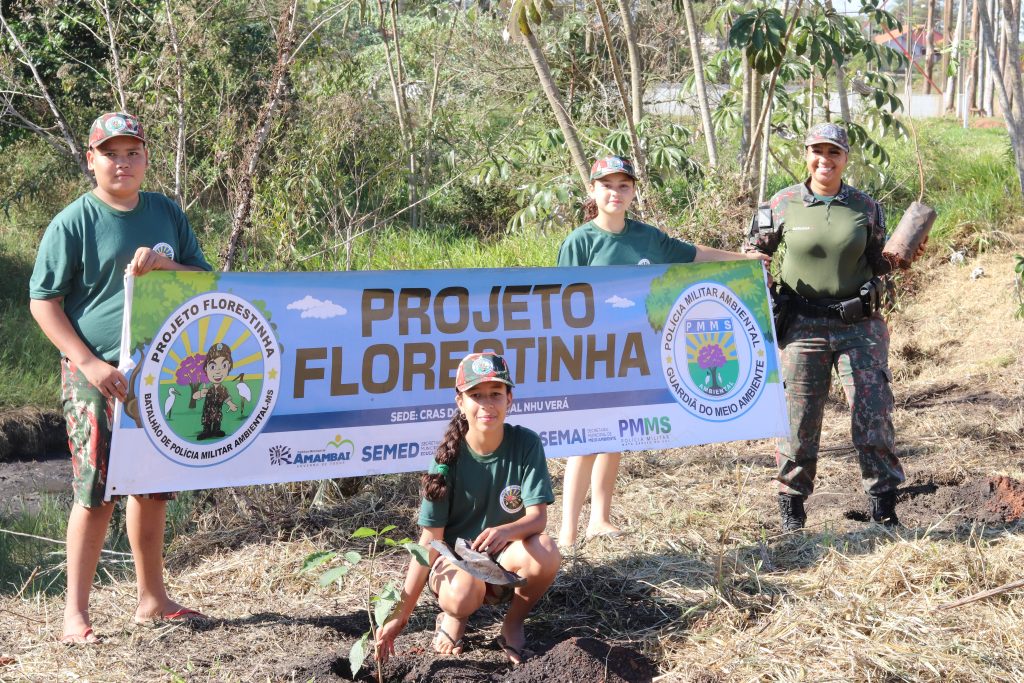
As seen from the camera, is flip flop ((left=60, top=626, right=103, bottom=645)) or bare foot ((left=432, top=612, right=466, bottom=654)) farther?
flip flop ((left=60, top=626, right=103, bottom=645))

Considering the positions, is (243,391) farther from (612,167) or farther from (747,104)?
(747,104)

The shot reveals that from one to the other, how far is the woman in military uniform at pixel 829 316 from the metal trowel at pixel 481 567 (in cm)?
186

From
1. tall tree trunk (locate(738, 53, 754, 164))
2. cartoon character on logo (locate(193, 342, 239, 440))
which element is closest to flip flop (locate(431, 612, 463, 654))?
cartoon character on logo (locate(193, 342, 239, 440))

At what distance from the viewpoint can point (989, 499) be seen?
215 inches

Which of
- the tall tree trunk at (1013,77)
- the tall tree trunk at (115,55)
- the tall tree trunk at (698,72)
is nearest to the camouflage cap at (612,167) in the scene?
the tall tree trunk at (1013,77)

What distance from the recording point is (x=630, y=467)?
662cm

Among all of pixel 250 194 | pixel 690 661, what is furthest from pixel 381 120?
pixel 690 661

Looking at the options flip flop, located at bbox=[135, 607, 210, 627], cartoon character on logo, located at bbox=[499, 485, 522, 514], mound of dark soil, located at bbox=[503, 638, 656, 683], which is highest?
cartoon character on logo, located at bbox=[499, 485, 522, 514]

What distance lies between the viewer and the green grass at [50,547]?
5.55m

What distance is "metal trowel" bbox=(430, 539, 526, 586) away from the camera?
143 inches

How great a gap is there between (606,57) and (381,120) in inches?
131

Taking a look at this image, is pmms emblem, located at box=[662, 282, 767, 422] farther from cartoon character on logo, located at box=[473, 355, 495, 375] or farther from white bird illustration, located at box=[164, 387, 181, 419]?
white bird illustration, located at box=[164, 387, 181, 419]

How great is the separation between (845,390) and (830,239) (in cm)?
67

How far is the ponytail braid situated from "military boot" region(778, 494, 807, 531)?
1.93 meters
